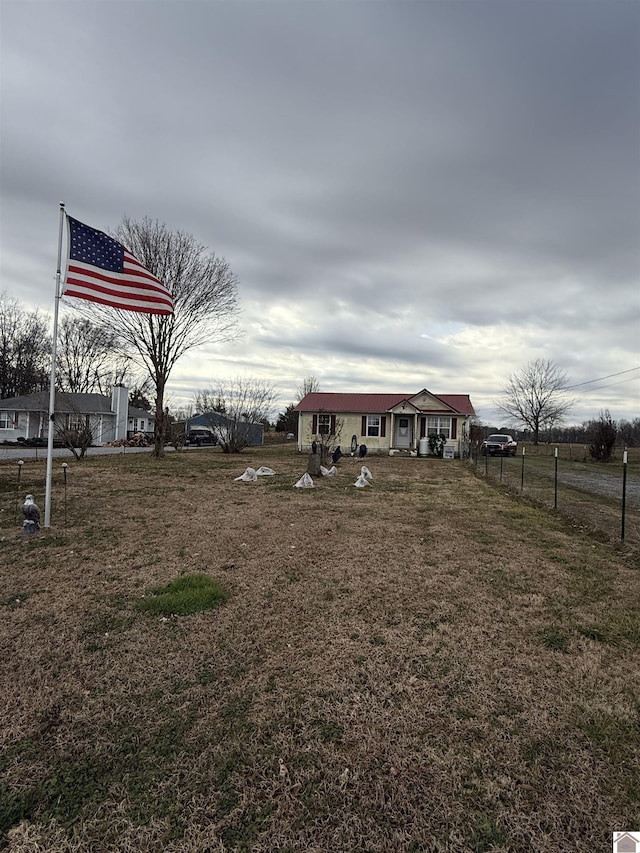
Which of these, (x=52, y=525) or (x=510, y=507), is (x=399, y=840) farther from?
(x=510, y=507)

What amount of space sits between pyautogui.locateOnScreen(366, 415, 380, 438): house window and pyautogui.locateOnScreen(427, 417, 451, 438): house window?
113 inches

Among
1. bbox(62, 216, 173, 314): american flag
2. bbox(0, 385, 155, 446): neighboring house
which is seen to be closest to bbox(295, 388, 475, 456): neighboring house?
bbox(0, 385, 155, 446): neighboring house

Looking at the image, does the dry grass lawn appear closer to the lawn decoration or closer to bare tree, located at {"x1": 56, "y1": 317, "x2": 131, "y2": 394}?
the lawn decoration

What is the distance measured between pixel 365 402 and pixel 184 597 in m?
22.9

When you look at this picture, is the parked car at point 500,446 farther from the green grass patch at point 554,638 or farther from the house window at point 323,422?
the green grass patch at point 554,638

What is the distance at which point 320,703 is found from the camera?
2.33 meters

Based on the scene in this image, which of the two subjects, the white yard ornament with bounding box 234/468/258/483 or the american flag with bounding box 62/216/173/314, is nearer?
the american flag with bounding box 62/216/173/314

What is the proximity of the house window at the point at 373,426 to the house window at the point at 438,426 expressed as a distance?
2868 millimetres

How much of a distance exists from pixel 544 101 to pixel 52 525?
35.9 ft

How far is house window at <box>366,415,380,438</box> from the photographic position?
25344 mm

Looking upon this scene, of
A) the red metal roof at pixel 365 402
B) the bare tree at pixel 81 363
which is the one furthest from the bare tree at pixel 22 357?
the red metal roof at pixel 365 402

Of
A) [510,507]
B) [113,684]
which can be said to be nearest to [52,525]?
[113,684]

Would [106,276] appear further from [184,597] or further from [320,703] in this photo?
[320,703]

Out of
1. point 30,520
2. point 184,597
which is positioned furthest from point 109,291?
A: point 184,597
